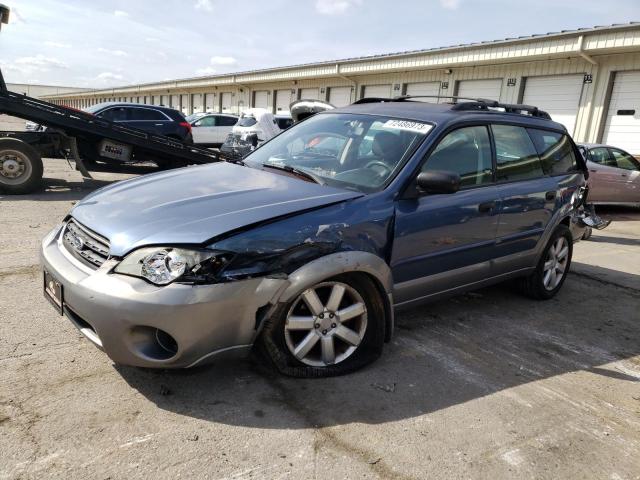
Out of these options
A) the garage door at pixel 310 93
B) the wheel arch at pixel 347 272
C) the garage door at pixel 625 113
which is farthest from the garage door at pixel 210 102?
the wheel arch at pixel 347 272

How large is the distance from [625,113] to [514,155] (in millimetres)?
11374

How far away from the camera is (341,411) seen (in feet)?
8.86

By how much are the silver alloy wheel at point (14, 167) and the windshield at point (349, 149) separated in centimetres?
634

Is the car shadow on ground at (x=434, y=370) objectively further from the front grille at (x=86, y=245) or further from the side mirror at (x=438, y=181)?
the side mirror at (x=438, y=181)

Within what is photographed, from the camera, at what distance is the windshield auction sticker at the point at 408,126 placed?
3.51 metres

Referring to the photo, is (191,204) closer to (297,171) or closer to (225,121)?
(297,171)

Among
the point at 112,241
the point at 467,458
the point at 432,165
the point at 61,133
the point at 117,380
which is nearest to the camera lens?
the point at 467,458

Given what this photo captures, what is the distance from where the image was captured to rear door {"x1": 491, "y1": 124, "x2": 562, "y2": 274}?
159 inches

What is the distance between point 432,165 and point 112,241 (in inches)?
82.0

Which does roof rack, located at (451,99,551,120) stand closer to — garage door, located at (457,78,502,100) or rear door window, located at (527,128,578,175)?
rear door window, located at (527,128,578,175)

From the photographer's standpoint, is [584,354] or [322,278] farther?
[584,354]

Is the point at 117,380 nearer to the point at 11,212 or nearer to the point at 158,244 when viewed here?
the point at 158,244

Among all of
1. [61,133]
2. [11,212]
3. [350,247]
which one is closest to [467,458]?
[350,247]

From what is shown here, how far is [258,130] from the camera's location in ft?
47.4
